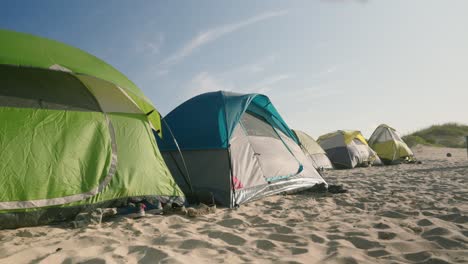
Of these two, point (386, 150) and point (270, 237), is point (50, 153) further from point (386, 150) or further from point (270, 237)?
point (386, 150)

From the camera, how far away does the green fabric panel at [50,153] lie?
10.5ft

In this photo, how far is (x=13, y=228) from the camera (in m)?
3.11

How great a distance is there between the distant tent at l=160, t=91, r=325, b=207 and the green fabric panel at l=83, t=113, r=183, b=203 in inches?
27.6

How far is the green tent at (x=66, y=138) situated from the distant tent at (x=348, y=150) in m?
9.14

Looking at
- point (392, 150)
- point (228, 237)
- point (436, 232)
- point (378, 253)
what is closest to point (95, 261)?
point (228, 237)

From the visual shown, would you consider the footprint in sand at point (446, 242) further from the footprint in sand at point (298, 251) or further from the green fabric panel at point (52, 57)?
the green fabric panel at point (52, 57)

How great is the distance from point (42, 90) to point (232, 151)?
2586mm

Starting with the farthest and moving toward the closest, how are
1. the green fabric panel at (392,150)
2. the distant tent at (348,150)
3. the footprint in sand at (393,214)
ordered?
the green fabric panel at (392,150)
the distant tent at (348,150)
the footprint in sand at (393,214)

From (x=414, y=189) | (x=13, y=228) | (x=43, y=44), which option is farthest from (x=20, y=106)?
(x=414, y=189)

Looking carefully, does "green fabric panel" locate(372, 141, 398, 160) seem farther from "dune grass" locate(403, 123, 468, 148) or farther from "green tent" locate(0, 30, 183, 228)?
"dune grass" locate(403, 123, 468, 148)

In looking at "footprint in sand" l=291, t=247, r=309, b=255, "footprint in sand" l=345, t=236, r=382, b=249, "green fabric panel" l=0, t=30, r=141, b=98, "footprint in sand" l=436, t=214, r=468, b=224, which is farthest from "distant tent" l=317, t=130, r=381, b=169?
"footprint in sand" l=291, t=247, r=309, b=255

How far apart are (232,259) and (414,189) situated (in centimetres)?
448

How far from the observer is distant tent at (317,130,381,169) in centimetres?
1188

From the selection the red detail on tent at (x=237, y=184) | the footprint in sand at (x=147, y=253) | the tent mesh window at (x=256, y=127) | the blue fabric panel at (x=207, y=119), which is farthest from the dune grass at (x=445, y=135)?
the footprint in sand at (x=147, y=253)
